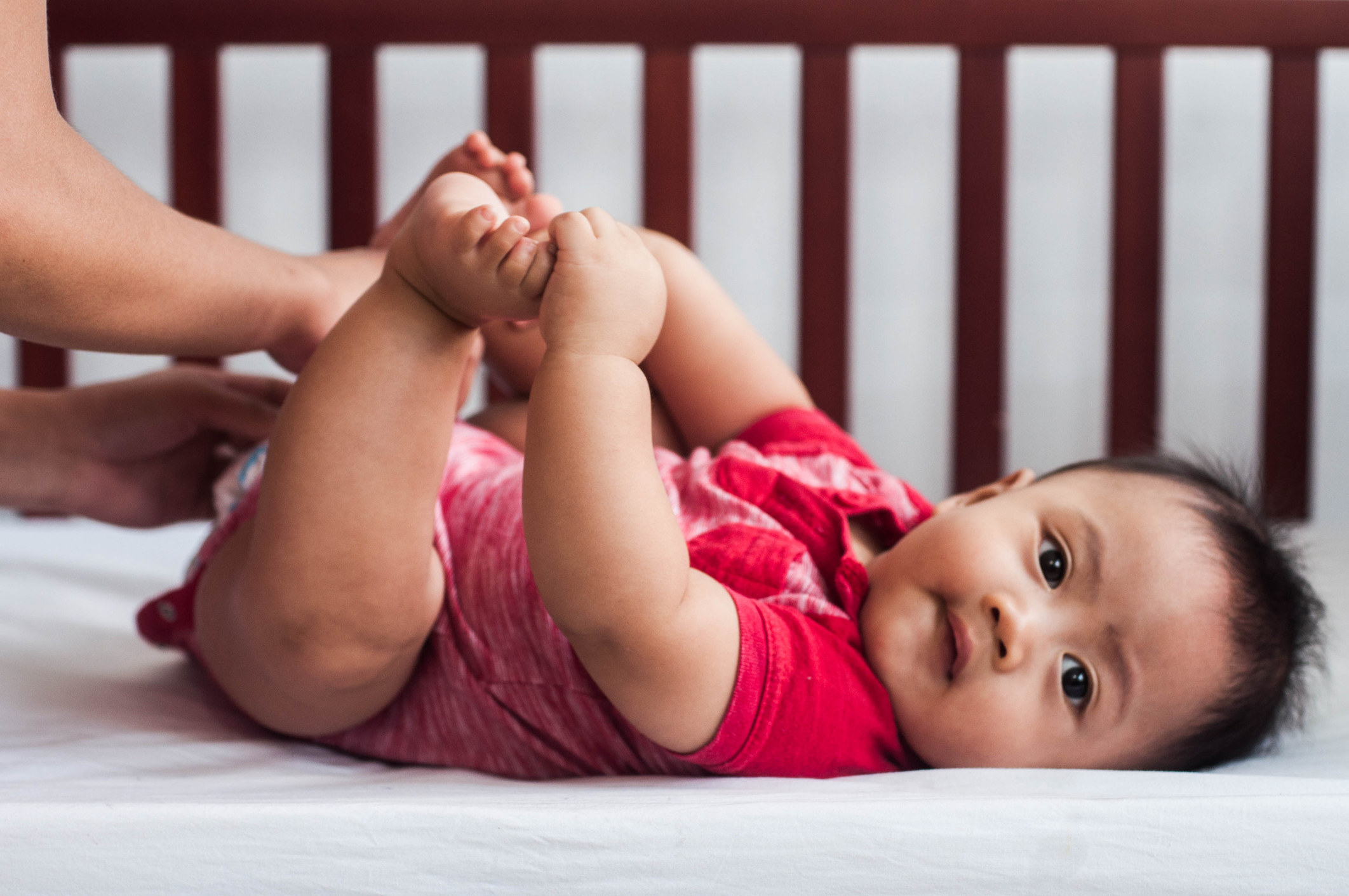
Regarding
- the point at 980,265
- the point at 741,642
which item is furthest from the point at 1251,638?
the point at 980,265

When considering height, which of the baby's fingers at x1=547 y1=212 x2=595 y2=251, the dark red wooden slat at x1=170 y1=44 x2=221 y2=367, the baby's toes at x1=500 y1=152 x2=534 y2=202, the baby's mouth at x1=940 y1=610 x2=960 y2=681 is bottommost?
the baby's mouth at x1=940 y1=610 x2=960 y2=681

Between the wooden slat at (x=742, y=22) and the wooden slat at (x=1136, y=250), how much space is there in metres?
0.05

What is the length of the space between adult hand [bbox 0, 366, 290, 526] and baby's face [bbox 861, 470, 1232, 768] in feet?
1.64

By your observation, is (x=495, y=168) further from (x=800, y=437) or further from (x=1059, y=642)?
(x=1059, y=642)

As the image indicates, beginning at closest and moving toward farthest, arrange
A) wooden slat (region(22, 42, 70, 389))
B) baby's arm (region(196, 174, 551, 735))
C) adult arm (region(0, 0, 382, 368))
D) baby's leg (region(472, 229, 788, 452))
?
adult arm (region(0, 0, 382, 368)) → baby's arm (region(196, 174, 551, 735)) → baby's leg (region(472, 229, 788, 452)) → wooden slat (region(22, 42, 70, 389))

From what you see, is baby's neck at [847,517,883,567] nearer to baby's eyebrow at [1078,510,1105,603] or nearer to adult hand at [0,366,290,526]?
baby's eyebrow at [1078,510,1105,603]

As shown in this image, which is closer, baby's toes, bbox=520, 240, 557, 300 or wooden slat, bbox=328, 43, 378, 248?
baby's toes, bbox=520, 240, 557, 300

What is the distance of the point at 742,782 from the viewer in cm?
54

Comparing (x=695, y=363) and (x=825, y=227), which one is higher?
(x=825, y=227)

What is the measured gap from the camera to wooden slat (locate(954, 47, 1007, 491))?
1.22 meters

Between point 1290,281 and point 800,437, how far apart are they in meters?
0.78

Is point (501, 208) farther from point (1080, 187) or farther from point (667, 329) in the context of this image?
point (1080, 187)

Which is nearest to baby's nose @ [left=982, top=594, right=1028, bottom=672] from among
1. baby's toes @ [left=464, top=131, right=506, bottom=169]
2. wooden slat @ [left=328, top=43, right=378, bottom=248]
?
baby's toes @ [left=464, top=131, right=506, bottom=169]

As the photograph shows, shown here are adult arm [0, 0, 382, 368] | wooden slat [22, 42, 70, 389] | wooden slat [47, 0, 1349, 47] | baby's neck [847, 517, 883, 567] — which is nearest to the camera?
adult arm [0, 0, 382, 368]
